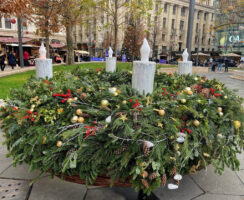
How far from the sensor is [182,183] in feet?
9.67

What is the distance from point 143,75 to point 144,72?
37 millimetres

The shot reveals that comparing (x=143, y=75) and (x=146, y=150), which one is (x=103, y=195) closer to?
(x=146, y=150)

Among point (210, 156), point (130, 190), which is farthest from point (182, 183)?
point (210, 156)

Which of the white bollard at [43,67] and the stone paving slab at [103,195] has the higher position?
the white bollard at [43,67]

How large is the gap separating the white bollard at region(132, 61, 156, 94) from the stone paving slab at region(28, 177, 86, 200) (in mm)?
1527

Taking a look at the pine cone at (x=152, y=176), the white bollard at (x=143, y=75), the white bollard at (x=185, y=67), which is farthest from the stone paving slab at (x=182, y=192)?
the white bollard at (x=185, y=67)

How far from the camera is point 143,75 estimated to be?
2402mm

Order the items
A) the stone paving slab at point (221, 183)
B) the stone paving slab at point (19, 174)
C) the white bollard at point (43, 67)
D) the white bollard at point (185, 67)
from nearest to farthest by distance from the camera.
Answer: the stone paving slab at point (221, 183)
the stone paving slab at point (19, 174)
the white bollard at point (43, 67)
the white bollard at point (185, 67)

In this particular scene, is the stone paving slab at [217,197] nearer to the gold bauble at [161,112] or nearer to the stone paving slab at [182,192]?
the stone paving slab at [182,192]

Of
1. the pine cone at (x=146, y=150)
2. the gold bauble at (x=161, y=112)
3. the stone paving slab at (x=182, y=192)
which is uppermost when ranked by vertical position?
the gold bauble at (x=161, y=112)

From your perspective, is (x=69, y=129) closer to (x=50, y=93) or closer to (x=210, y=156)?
(x=50, y=93)

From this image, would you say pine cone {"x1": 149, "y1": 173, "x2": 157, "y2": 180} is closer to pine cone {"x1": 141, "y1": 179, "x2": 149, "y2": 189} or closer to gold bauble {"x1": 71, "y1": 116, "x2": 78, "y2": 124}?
pine cone {"x1": 141, "y1": 179, "x2": 149, "y2": 189}

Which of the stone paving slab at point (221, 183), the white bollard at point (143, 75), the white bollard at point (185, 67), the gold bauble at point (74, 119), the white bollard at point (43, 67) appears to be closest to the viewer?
the gold bauble at point (74, 119)

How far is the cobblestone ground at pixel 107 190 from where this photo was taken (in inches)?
103
